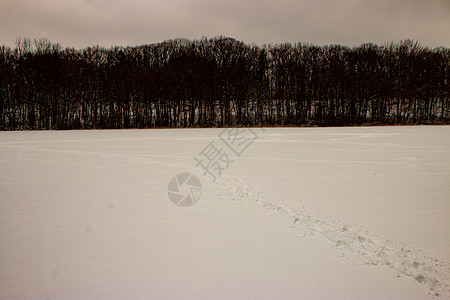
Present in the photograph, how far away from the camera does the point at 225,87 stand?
43750 mm

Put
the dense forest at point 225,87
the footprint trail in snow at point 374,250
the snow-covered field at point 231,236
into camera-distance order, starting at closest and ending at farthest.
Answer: the snow-covered field at point 231,236
the footprint trail in snow at point 374,250
the dense forest at point 225,87

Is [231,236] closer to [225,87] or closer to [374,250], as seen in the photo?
[374,250]

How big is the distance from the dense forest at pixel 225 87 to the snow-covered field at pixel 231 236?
3289 centimetres

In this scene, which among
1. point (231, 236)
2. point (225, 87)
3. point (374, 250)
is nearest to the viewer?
point (374, 250)

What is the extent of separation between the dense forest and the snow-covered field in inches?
1295

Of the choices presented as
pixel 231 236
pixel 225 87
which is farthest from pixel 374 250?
pixel 225 87

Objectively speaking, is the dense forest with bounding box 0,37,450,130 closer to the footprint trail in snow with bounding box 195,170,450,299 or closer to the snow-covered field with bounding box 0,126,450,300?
the snow-covered field with bounding box 0,126,450,300

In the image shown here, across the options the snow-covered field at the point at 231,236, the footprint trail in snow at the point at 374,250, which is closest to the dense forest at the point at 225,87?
the snow-covered field at the point at 231,236

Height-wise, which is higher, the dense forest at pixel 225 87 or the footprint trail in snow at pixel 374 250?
the dense forest at pixel 225 87

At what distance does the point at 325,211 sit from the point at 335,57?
1753 inches

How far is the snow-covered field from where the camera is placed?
143 inches

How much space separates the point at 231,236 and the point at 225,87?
131 ft

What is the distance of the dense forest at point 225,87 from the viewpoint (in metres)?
41.3

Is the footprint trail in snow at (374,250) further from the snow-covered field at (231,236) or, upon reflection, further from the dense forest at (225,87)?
the dense forest at (225,87)
